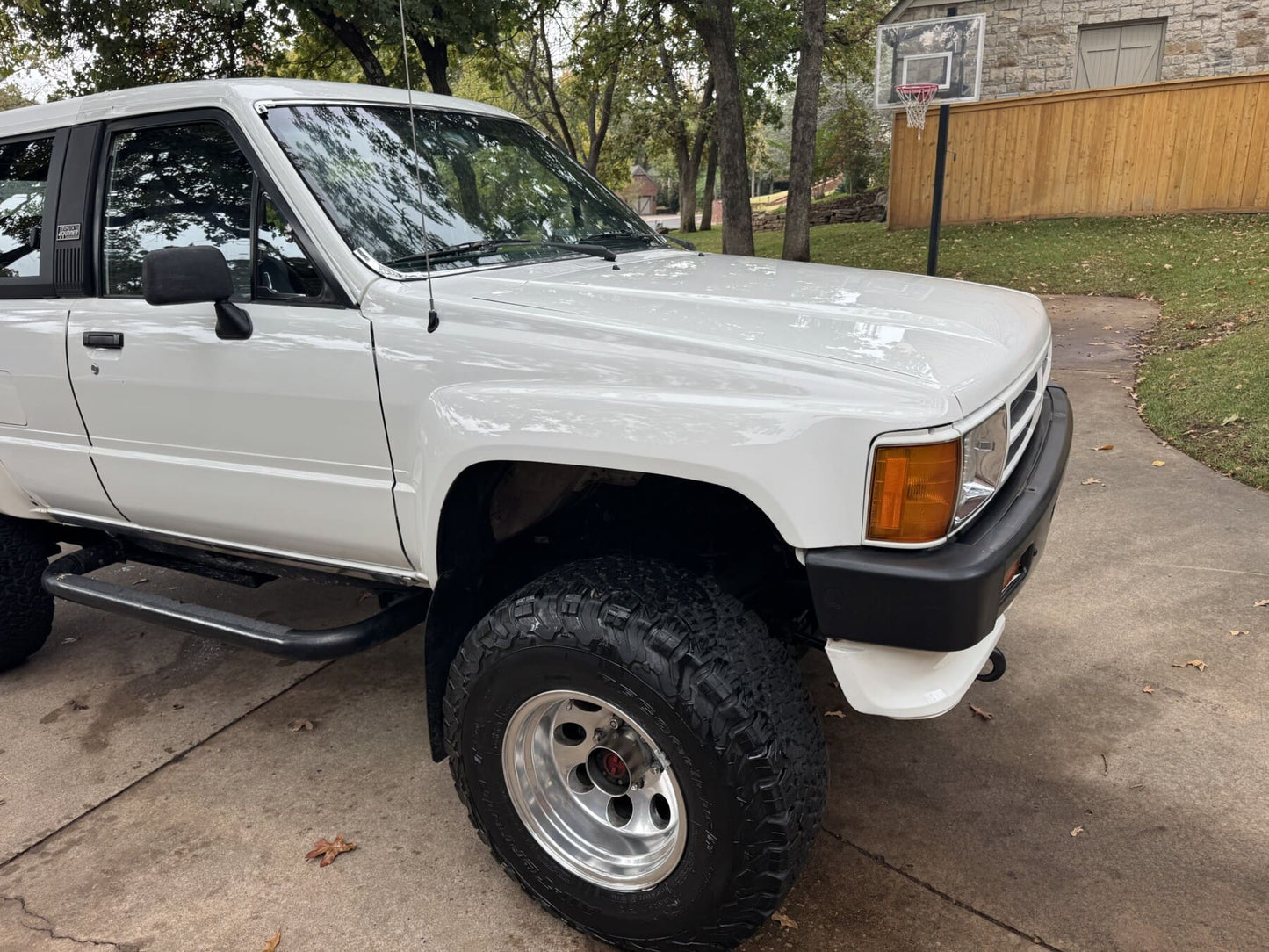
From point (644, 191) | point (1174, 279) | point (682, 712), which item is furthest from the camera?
point (644, 191)

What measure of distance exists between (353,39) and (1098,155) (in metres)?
11.9

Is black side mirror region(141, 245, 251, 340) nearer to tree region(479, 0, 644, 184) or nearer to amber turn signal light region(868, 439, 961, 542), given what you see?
amber turn signal light region(868, 439, 961, 542)

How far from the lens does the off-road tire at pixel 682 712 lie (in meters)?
2.00

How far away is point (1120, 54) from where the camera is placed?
55.0ft

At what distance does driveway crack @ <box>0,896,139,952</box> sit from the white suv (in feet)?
2.72

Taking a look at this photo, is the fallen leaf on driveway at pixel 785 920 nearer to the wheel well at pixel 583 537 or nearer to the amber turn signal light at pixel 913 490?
the wheel well at pixel 583 537

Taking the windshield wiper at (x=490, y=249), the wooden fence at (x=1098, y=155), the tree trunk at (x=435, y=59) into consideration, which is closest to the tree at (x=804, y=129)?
the wooden fence at (x=1098, y=155)

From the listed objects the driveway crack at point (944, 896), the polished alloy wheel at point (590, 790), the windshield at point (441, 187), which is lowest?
the driveway crack at point (944, 896)

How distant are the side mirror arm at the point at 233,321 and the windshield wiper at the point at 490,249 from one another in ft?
1.44

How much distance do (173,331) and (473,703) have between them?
56.6 inches

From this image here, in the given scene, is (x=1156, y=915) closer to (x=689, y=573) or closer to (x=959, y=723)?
(x=959, y=723)

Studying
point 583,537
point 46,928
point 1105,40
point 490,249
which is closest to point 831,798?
point 583,537

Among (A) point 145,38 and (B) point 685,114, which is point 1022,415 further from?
(B) point 685,114

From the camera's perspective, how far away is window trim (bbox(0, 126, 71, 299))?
3059 millimetres
